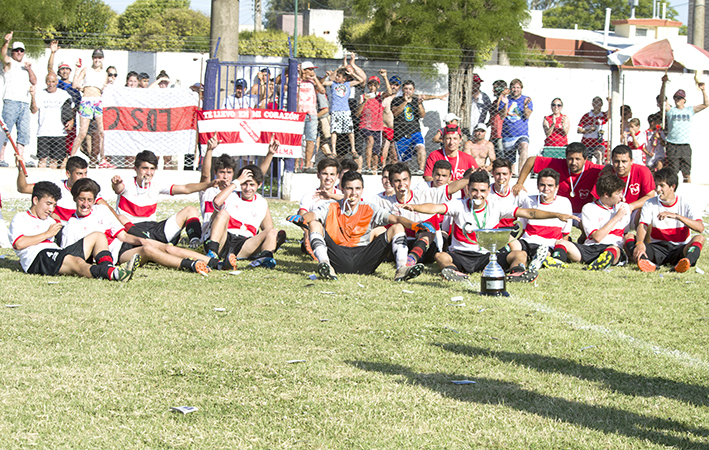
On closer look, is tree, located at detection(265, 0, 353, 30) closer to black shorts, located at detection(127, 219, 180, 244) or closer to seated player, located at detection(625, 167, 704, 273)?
black shorts, located at detection(127, 219, 180, 244)

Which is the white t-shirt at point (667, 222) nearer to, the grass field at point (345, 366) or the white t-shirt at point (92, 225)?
the grass field at point (345, 366)

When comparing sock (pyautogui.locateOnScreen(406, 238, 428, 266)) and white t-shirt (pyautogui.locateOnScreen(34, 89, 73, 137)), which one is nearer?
sock (pyautogui.locateOnScreen(406, 238, 428, 266))

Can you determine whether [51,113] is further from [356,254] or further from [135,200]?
[356,254]

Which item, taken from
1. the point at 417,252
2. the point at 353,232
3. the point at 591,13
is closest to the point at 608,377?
the point at 417,252

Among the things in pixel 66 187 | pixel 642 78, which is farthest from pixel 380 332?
pixel 642 78

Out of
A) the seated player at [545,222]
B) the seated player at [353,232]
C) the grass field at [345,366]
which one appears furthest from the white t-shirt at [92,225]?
the seated player at [545,222]

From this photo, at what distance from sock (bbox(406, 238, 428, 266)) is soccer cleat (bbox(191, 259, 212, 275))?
1934 millimetres

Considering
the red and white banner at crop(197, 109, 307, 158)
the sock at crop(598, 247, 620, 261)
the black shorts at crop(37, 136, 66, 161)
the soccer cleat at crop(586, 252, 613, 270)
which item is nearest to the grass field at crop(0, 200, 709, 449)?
the soccer cleat at crop(586, 252, 613, 270)

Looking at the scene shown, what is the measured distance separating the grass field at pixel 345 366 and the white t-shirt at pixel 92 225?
531 millimetres

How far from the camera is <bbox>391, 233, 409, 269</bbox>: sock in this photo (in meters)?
7.35

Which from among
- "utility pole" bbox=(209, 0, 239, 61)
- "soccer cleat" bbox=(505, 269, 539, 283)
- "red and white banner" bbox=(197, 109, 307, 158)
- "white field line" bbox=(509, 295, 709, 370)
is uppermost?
"utility pole" bbox=(209, 0, 239, 61)

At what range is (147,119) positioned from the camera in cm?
1329

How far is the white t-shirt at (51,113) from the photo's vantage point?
45.3 feet

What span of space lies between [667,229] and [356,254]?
3686mm
